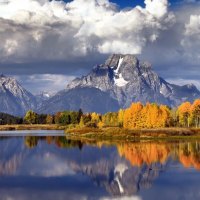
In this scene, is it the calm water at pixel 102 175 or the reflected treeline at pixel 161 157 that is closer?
the calm water at pixel 102 175

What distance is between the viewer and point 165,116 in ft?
575

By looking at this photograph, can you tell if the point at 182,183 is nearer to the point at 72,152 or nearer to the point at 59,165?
the point at 59,165

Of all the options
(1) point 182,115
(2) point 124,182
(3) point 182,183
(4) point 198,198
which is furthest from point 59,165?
(1) point 182,115

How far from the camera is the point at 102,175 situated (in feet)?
199

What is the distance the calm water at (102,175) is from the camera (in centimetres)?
4728

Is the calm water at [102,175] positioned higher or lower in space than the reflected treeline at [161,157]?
lower

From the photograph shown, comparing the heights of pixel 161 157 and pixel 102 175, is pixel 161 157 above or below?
above

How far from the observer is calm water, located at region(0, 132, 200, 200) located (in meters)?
47.3

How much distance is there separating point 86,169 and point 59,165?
22.0ft

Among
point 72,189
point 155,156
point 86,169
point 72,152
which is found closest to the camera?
point 72,189

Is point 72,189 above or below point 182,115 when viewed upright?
below

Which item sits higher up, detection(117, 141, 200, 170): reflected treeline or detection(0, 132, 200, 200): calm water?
detection(117, 141, 200, 170): reflected treeline

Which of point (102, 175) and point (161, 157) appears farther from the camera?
point (161, 157)

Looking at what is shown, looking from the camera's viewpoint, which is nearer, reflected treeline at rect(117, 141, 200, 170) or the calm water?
the calm water
